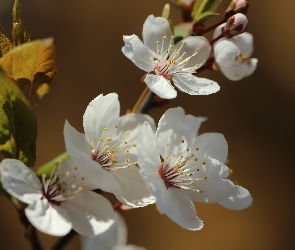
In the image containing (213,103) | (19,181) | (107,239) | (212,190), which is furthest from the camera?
(213,103)

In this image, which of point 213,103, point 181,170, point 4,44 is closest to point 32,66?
point 4,44

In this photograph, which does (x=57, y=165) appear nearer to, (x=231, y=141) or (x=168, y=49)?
(x=168, y=49)

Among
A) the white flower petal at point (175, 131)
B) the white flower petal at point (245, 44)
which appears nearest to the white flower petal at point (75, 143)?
the white flower petal at point (175, 131)

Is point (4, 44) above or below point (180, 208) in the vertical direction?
above

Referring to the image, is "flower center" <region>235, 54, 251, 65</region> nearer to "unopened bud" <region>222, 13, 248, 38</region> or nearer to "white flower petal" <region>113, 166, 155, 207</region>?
"unopened bud" <region>222, 13, 248, 38</region>

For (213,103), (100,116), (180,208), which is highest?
(100,116)

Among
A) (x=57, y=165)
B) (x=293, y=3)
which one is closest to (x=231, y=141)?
(x=293, y=3)

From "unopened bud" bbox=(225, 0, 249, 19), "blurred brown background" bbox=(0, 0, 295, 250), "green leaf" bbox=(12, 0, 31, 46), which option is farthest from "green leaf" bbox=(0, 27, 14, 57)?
"blurred brown background" bbox=(0, 0, 295, 250)

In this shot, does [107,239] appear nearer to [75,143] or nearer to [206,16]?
[75,143]
